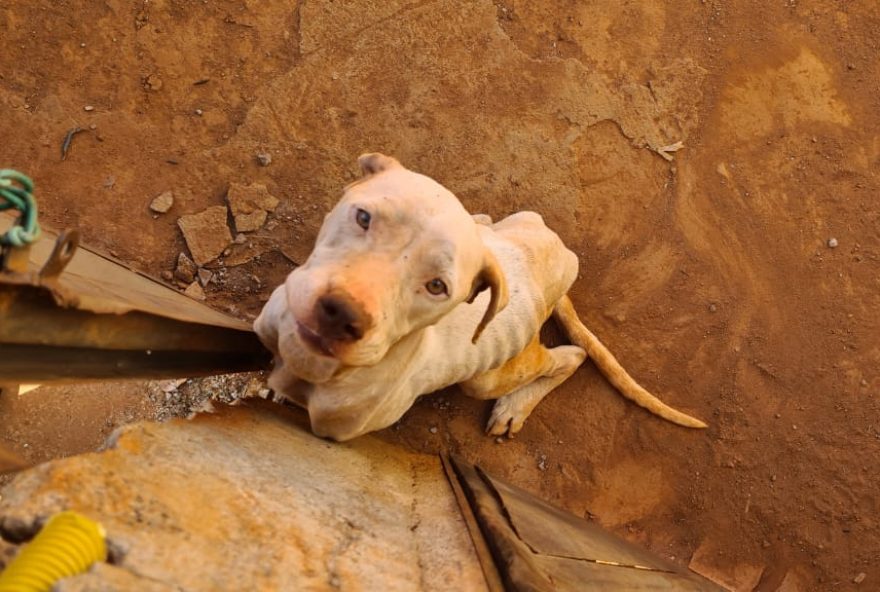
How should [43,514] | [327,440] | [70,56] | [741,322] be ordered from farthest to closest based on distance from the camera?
[741,322], [70,56], [327,440], [43,514]

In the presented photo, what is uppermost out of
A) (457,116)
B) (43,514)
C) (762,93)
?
(762,93)

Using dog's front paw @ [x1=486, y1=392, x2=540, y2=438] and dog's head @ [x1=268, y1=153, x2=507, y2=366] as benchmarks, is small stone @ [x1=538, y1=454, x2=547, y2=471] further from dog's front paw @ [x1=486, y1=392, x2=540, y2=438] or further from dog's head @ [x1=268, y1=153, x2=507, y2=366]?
dog's head @ [x1=268, y1=153, x2=507, y2=366]

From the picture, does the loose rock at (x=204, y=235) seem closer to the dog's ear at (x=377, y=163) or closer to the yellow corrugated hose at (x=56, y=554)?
the dog's ear at (x=377, y=163)

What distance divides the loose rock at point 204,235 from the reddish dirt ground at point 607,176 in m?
0.10

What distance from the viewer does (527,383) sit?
438 cm

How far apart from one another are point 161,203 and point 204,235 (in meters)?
0.35

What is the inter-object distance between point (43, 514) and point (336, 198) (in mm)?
3252

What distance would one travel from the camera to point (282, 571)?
1.81 metres

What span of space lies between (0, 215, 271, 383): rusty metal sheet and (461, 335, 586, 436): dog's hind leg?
165 cm

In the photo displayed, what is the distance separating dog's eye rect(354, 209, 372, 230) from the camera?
8.41ft

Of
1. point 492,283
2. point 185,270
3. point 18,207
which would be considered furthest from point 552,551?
point 185,270

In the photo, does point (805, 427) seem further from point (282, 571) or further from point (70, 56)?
point (70, 56)

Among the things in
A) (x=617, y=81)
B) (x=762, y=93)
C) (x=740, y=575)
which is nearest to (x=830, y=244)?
(x=762, y=93)

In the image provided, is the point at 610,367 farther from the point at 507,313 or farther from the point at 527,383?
the point at 507,313
